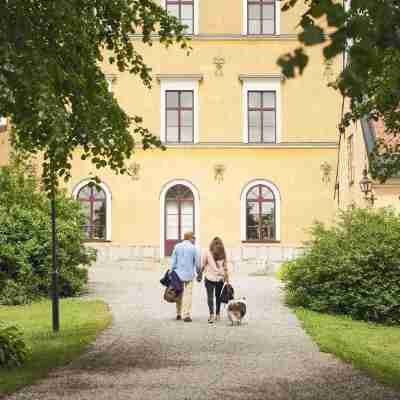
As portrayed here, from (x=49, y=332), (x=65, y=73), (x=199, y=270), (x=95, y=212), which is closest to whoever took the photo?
(x=65, y=73)

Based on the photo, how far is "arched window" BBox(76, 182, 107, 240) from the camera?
3484cm

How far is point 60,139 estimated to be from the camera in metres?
9.05

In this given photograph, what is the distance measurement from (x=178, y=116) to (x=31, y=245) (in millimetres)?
16233

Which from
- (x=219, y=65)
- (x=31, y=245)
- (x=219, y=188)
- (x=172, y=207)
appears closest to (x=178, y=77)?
(x=219, y=65)

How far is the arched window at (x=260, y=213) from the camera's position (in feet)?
115

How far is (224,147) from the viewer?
35.2 metres

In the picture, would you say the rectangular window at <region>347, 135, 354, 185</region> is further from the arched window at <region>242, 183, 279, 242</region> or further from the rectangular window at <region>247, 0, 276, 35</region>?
the rectangular window at <region>247, 0, 276, 35</region>

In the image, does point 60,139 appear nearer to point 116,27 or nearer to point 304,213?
point 116,27

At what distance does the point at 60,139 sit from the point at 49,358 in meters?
3.09

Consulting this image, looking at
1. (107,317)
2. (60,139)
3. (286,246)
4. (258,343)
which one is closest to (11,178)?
(107,317)

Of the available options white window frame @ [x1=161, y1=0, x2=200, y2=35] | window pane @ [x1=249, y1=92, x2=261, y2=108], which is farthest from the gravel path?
white window frame @ [x1=161, y1=0, x2=200, y2=35]

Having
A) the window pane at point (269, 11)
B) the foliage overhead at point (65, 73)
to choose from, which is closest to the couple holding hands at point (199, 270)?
the foliage overhead at point (65, 73)

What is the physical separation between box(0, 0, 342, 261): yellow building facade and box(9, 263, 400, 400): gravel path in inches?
709

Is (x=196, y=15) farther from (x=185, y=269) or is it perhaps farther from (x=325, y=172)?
(x=185, y=269)
